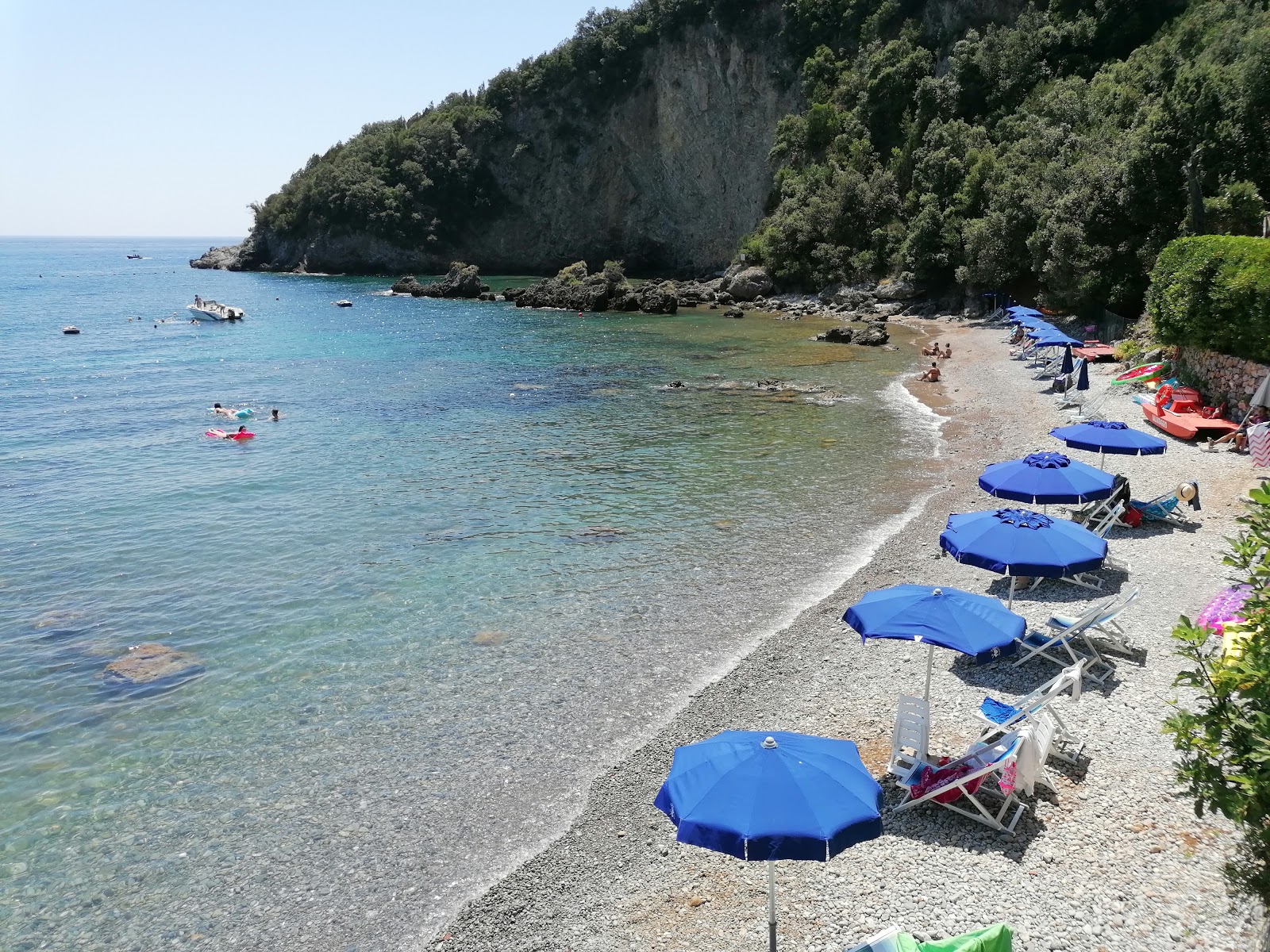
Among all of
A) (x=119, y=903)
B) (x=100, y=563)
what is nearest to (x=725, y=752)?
(x=119, y=903)

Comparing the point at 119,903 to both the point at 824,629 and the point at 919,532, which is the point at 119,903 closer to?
the point at 824,629

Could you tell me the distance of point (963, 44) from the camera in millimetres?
65750

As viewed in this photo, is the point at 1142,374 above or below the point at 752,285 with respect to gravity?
below

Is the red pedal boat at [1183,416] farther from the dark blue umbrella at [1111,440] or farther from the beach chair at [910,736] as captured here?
the beach chair at [910,736]

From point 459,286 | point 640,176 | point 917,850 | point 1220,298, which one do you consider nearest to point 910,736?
point 917,850

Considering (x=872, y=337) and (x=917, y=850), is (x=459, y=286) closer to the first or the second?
(x=872, y=337)

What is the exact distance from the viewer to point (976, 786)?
29.5ft

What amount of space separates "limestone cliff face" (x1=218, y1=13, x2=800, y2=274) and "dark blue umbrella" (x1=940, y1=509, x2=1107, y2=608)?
284 feet

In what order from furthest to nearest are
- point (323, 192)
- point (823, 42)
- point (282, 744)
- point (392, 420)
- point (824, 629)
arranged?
point (323, 192)
point (823, 42)
point (392, 420)
point (824, 629)
point (282, 744)

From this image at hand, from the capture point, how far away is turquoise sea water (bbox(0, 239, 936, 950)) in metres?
9.59

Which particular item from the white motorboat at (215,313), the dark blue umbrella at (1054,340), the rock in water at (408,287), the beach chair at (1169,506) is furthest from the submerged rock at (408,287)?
the beach chair at (1169,506)

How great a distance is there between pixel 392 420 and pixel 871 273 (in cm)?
4659

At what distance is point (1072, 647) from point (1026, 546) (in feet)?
5.46

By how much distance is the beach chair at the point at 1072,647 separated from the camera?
38.1ft
